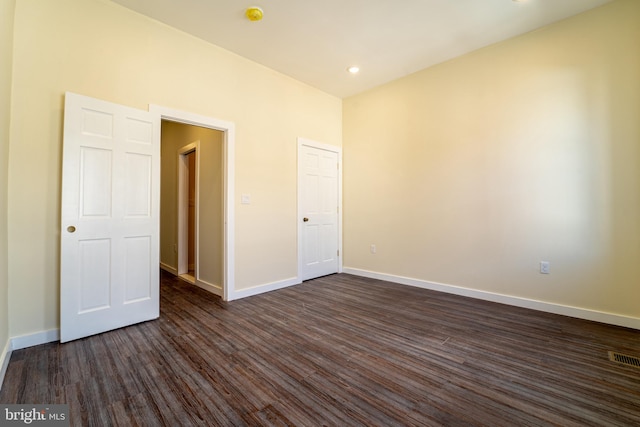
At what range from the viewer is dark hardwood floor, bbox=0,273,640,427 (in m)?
1.47

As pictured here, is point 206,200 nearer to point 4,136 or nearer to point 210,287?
point 210,287

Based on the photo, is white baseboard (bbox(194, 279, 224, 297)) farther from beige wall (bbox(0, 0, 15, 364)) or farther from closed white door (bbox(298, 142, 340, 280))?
beige wall (bbox(0, 0, 15, 364))

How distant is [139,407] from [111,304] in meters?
1.29

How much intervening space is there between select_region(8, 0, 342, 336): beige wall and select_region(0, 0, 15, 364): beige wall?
0.25 feet

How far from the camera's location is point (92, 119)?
235 cm

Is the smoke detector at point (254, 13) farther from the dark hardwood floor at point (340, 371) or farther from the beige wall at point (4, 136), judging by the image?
the dark hardwood floor at point (340, 371)

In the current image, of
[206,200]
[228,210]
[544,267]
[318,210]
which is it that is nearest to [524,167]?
[544,267]

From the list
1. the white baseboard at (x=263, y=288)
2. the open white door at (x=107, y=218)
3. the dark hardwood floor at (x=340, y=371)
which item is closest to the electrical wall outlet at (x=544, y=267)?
the dark hardwood floor at (x=340, y=371)

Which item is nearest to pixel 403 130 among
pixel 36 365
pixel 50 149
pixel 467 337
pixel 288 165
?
pixel 288 165

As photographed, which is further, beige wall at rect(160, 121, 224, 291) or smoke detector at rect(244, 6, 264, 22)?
beige wall at rect(160, 121, 224, 291)

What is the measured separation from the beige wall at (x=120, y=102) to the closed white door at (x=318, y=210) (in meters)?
0.22

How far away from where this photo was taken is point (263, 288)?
3645 mm

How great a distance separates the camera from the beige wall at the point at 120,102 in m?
2.13

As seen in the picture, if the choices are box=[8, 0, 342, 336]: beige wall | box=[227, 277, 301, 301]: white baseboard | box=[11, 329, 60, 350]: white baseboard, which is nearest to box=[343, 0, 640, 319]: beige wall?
box=[227, 277, 301, 301]: white baseboard
